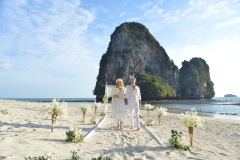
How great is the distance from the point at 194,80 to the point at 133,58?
41608mm

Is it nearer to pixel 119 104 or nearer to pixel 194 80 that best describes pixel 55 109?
pixel 119 104

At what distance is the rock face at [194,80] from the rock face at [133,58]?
17.0ft

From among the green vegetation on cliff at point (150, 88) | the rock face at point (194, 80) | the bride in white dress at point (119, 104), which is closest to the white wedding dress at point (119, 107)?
the bride in white dress at point (119, 104)

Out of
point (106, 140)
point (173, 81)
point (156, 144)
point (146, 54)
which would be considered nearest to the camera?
point (156, 144)

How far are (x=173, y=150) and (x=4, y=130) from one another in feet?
18.4

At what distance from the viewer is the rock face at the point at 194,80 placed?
143m

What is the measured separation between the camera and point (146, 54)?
12719 cm

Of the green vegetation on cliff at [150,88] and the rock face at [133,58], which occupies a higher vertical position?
the rock face at [133,58]

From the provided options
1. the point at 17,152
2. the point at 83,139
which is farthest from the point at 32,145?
the point at 83,139

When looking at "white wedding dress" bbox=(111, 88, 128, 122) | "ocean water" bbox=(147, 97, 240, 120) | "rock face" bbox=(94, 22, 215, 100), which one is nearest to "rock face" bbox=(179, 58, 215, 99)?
"rock face" bbox=(94, 22, 215, 100)

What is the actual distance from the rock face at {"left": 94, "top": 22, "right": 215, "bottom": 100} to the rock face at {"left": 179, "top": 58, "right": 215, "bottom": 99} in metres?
5.19

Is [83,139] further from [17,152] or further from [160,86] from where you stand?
[160,86]

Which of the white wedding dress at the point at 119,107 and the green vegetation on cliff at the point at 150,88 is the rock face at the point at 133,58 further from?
the white wedding dress at the point at 119,107

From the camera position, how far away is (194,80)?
142m
